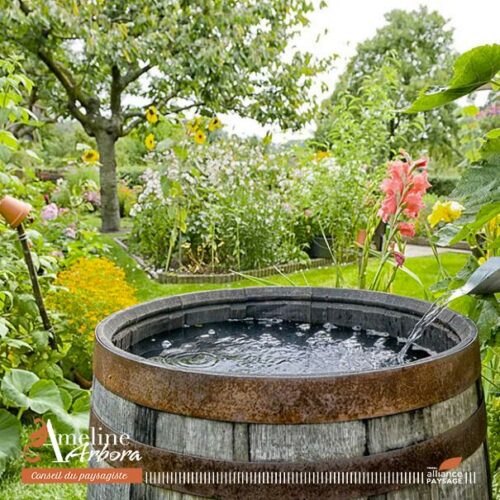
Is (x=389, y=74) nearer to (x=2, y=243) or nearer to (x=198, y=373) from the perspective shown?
(x=2, y=243)

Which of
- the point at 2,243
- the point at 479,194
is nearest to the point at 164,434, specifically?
the point at 479,194

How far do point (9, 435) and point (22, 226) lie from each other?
829 millimetres

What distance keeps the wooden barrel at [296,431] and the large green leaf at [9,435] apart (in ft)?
4.16

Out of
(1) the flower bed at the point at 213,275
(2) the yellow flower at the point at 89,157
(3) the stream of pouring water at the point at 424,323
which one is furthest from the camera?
(1) the flower bed at the point at 213,275

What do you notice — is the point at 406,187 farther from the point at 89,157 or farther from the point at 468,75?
the point at 89,157

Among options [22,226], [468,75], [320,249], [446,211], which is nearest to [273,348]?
[468,75]

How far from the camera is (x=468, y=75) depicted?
100 cm

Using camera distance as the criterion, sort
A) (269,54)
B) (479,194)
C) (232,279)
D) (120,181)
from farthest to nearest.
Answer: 1. (120,181)
2. (269,54)
3. (232,279)
4. (479,194)

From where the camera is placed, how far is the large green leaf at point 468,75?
3.14 ft

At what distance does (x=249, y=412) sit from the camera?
87cm

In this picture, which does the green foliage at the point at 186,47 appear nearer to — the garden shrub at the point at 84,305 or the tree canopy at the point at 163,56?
the tree canopy at the point at 163,56

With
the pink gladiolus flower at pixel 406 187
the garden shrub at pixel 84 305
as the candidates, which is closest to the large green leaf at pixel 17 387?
the garden shrub at pixel 84 305

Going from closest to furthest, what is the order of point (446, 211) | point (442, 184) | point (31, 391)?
1. point (446, 211)
2. point (31, 391)
3. point (442, 184)

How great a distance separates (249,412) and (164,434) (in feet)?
0.51
